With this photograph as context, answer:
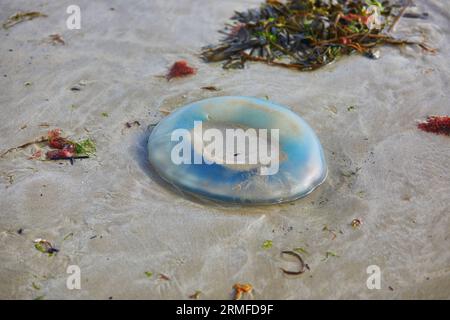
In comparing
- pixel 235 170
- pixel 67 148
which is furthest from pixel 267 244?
pixel 67 148

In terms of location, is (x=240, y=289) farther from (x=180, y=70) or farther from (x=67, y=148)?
(x=180, y=70)

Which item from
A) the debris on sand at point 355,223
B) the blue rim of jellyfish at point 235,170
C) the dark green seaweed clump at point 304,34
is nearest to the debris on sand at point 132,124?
the blue rim of jellyfish at point 235,170

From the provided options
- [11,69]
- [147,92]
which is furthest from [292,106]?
[11,69]

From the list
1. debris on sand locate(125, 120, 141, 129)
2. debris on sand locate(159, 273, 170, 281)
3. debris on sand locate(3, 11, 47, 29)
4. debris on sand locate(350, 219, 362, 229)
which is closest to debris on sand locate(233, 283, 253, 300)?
debris on sand locate(159, 273, 170, 281)

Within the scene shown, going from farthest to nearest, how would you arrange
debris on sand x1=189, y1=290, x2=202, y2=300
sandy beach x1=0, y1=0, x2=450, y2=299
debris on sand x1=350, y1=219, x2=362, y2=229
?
debris on sand x1=350, y1=219, x2=362, y2=229
sandy beach x1=0, y1=0, x2=450, y2=299
debris on sand x1=189, y1=290, x2=202, y2=300

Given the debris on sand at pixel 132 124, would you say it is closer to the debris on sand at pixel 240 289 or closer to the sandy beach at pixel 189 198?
the sandy beach at pixel 189 198

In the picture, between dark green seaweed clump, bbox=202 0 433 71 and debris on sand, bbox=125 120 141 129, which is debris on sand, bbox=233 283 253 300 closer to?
debris on sand, bbox=125 120 141 129
